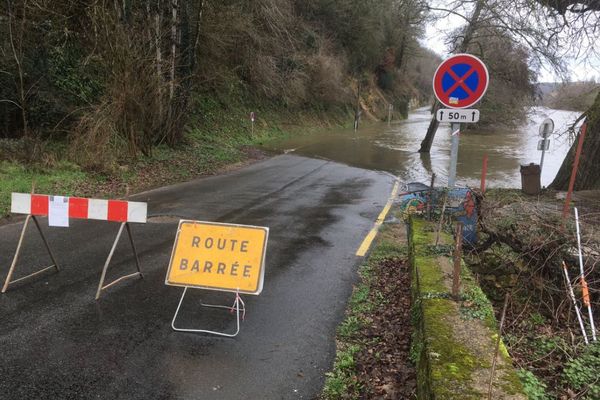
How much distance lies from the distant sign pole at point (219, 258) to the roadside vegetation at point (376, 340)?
1027 mm

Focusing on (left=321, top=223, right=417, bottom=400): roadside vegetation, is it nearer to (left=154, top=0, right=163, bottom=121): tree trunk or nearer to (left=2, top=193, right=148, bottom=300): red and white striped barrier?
Result: (left=2, top=193, right=148, bottom=300): red and white striped barrier

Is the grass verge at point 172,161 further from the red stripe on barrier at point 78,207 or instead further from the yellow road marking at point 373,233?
the yellow road marking at point 373,233

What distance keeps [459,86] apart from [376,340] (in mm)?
3768

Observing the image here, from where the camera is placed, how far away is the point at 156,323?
4.49 meters

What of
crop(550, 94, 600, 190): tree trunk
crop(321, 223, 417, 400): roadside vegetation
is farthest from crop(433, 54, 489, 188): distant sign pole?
crop(550, 94, 600, 190): tree trunk

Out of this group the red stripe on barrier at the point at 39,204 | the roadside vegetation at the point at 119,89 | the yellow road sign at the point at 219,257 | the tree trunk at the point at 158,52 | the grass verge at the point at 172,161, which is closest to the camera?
the yellow road sign at the point at 219,257

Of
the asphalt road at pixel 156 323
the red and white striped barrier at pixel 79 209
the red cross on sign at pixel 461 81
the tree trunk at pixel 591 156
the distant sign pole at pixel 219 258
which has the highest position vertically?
the red cross on sign at pixel 461 81

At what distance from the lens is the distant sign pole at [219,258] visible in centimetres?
462

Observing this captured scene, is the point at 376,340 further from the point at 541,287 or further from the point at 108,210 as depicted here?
the point at 108,210

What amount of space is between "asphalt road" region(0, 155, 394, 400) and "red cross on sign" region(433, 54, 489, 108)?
2618 millimetres

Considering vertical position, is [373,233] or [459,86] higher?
[459,86]

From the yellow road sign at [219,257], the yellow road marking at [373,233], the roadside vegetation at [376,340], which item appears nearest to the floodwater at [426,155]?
the yellow road marking at [373,233]

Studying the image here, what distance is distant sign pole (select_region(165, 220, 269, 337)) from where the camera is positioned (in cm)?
462

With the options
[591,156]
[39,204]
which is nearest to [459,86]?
[39,204]
